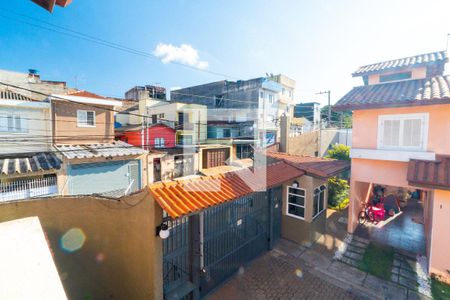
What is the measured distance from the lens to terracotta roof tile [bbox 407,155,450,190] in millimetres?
7036

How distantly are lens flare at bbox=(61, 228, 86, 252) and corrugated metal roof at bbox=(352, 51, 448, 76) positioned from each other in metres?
13.3

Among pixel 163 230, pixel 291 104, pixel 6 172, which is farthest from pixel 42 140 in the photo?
pixel 291 104

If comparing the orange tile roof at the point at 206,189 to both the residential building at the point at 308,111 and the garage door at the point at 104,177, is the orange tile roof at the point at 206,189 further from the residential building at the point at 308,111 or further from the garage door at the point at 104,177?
the residential building at the point at 308,111

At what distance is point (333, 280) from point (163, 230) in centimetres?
643

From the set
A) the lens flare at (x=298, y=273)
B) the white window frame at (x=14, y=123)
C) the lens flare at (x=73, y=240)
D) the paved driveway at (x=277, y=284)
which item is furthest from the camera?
the white window frame at (x=14, y=123)

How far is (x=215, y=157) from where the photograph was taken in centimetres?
2517

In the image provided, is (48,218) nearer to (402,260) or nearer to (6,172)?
(6,172)

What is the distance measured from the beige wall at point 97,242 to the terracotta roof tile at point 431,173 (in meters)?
8.98

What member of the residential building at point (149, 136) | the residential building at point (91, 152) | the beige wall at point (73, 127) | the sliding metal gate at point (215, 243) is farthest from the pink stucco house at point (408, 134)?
the residential building at point (149, 136)

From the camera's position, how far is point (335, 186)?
533 inches

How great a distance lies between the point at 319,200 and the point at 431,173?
4.26m

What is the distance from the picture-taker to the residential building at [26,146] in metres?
12.9

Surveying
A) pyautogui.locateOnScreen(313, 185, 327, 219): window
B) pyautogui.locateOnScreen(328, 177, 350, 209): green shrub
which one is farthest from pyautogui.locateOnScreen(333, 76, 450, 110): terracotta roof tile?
pyautogui.locateOnScreen(328, 177, 350, 209): green shrub

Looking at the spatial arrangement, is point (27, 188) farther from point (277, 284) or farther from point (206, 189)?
point (277, 284)
